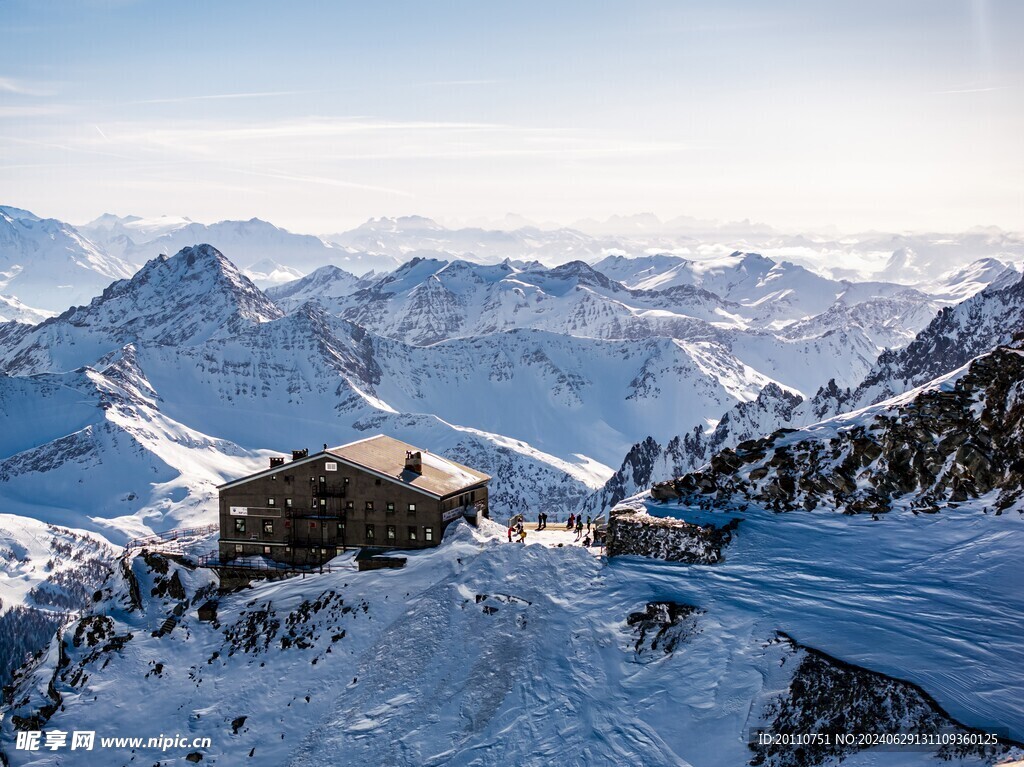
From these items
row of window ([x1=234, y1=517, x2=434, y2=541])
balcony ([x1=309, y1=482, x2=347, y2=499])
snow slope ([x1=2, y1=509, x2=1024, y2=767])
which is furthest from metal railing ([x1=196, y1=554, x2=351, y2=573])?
balcony ([x1=309, y1=482, x2=347, y2=499])

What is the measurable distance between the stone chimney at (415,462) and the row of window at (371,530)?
18.7 ft

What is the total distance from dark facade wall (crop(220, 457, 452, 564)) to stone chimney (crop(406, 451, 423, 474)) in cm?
399

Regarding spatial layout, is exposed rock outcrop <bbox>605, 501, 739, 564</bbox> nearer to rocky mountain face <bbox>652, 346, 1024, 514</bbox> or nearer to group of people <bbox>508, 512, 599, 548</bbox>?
group of people <bbox>508, 512, 599, 548</bbox>

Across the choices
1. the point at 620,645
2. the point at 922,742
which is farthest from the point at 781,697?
the point at 620,645

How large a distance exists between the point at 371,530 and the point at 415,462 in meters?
6.88

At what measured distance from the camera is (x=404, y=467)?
3172 inches

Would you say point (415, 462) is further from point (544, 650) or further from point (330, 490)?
point (544, 650)

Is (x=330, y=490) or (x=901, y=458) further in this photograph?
(x=330, y=490)

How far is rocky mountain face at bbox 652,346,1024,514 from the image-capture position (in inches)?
2472

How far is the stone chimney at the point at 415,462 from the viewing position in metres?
80.1

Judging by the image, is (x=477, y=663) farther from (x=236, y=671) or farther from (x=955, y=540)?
(x=955, y=540)

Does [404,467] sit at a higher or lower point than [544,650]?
higher

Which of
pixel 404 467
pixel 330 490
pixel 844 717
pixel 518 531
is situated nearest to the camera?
pixel 844 717

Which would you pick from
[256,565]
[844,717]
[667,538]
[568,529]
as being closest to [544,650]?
[667,538]
